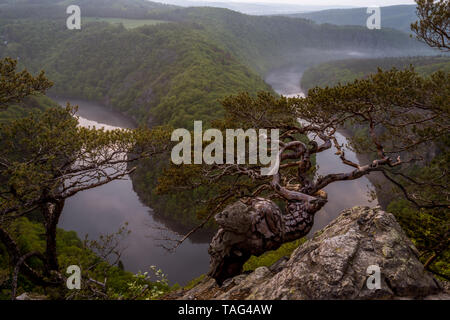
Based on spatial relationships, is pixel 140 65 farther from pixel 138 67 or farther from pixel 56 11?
pixel 56 11

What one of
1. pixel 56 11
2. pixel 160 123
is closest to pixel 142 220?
pixel 160 123

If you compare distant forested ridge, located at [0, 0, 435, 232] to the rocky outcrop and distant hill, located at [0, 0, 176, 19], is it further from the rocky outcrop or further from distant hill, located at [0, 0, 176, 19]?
the rocky outcrop

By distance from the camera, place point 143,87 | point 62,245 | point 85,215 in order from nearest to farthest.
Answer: point 62,245 → point 85,215 → point 143,87

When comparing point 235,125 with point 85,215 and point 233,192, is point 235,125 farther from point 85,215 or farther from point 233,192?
point 85,215

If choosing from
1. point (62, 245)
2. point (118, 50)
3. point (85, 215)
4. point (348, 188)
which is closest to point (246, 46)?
point (118, 50)

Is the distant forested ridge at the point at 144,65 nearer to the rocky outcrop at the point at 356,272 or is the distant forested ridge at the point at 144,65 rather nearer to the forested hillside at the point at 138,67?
the forested hillside at the point at 138,67

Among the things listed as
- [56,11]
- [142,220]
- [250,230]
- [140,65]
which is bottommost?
[142,220]
